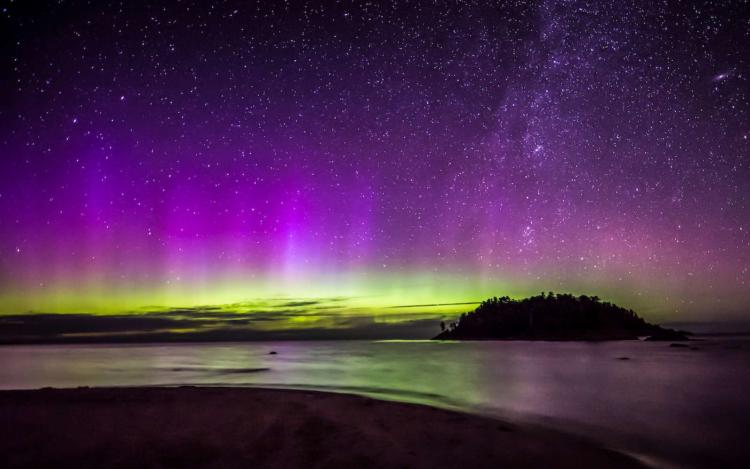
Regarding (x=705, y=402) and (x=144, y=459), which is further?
(x=705, y=402)

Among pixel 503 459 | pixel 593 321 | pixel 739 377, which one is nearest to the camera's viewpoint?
pixel 503 459

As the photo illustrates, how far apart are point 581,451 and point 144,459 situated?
791 centimetres

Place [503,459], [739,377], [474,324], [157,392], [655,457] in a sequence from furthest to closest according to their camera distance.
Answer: [474,324] → [739,377] → [157,392] → [655,457] → [503,459]

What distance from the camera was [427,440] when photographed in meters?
8.41

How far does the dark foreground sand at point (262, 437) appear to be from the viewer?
23.4 feet

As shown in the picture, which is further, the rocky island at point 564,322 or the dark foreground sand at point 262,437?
the rocky island at point 564,322

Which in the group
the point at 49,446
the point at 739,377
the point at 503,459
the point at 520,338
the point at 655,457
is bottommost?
the point at 520,338

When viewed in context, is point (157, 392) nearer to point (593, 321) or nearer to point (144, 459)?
point (144, 459)

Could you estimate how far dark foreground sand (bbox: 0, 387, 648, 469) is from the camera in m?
7.12

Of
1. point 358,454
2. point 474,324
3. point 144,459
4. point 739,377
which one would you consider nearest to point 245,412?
point 144,459

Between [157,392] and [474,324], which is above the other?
[157,392]

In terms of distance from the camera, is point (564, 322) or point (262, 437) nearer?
point (262, 437)

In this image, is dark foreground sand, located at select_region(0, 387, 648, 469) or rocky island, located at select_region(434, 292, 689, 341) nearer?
dark foreground sand, located at select_region(0, 387, 648, 469)

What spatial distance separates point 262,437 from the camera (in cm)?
824
